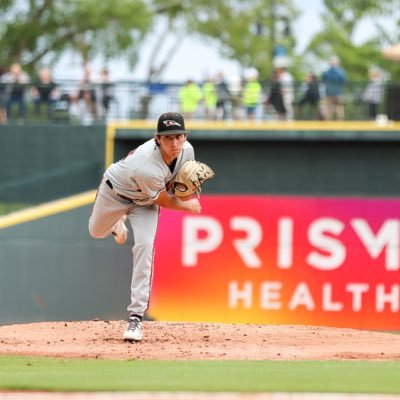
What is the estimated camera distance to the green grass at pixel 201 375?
8320 millimetres

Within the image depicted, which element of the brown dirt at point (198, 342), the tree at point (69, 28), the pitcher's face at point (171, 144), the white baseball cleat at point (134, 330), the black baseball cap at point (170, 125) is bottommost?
the brown dirt at point (198, 342)

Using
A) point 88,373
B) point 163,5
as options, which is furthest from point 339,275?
point 163,5

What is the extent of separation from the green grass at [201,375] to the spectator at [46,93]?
42.4 ft

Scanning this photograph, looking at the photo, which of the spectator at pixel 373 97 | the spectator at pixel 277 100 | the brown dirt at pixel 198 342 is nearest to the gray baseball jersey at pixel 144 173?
the brown dirt at pixel 198 342

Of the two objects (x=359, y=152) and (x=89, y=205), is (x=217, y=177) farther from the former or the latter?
(x=89, y=205)

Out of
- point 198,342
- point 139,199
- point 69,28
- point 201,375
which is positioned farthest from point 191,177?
point 69,28

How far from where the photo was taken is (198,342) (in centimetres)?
1144

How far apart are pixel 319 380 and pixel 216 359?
6.03 ft

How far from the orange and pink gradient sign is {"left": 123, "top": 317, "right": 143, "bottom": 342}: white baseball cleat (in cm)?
577

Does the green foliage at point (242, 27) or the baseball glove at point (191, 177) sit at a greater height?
the green foliage at point (242, 27)

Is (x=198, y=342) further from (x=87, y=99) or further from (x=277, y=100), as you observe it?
(x=87, y=99)

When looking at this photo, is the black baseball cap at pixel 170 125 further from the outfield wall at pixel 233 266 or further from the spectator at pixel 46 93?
the spectator at pixel 46 93

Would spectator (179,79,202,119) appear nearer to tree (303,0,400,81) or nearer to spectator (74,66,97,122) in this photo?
spectator (74,66,97,122)

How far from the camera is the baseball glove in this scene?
35.0 ft
